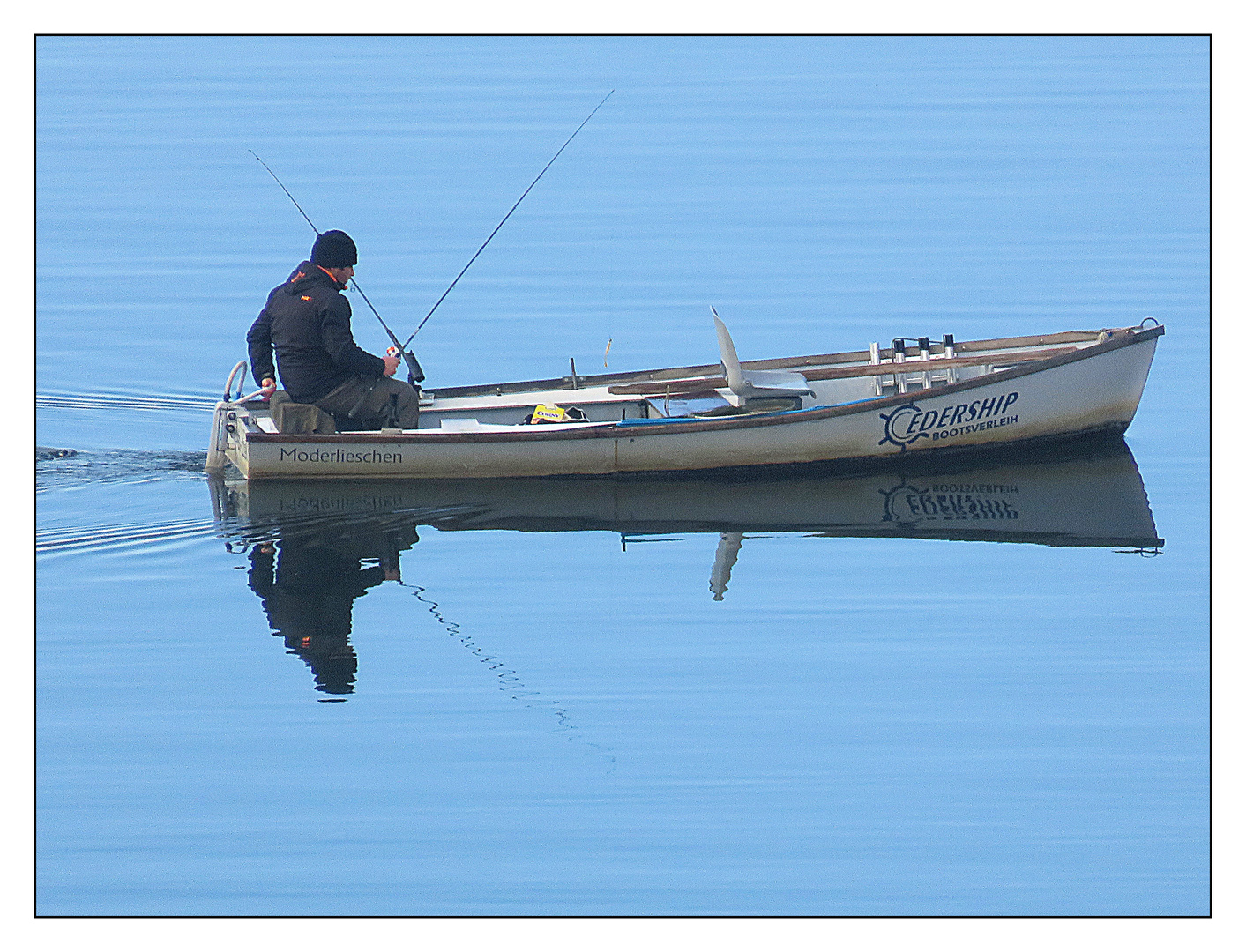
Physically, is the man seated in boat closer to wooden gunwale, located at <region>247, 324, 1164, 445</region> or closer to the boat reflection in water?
wooden gunwale, located at <region>247, 324, 1164, 445</region>

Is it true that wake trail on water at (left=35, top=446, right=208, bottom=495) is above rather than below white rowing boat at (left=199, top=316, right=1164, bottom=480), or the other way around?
below

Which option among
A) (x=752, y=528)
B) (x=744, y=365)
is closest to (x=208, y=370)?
(x=744, y=365)

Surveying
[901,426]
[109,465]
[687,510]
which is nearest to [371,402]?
[109,465]

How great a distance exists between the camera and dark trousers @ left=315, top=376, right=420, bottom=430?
11.5 meters

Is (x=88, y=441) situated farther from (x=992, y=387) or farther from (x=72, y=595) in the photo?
(x=992, y=387)

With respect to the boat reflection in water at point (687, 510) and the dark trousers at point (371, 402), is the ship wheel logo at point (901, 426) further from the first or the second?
the dark trousers at point (371, 402)

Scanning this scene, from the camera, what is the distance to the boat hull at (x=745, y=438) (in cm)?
1134

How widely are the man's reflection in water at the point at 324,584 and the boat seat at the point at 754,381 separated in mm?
2305

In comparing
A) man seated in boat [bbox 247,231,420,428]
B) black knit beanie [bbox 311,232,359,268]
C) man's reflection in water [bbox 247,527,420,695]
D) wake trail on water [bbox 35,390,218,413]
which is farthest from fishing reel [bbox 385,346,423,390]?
wake trail on water [bbox 35,390,218,413]

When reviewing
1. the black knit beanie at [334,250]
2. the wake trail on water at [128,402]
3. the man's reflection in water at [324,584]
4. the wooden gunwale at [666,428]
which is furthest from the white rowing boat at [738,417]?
the wake trail on water at [128,402]

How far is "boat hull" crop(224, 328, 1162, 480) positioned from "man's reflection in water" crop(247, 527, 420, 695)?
0.79 meters

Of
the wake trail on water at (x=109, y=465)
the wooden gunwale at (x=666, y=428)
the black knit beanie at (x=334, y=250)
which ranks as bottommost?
the wake trail on water at (x=109, y=465)

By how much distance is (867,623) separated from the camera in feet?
30.1

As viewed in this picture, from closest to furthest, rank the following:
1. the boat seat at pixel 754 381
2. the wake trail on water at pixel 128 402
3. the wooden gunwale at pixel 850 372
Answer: the boat seat at pixel 754 381
the wooden gunwale at pixel 850 372
the wake trail on water at pixel 128 402
